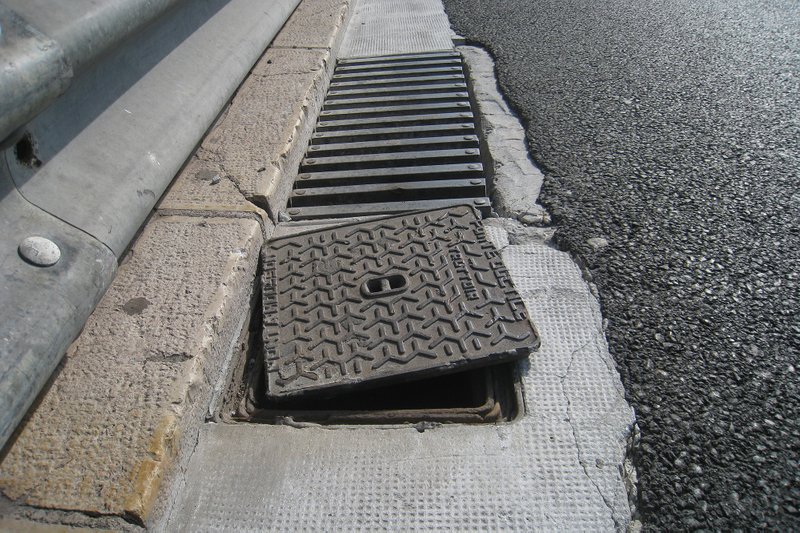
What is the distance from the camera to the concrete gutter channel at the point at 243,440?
1390 mm

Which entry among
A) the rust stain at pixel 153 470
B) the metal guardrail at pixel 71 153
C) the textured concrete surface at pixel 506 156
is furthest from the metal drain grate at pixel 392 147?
the rust stain at pixel 153 470

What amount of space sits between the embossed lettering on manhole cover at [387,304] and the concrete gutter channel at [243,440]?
0.38ft

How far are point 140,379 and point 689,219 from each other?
6.79ft

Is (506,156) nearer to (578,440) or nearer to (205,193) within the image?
(205,193)

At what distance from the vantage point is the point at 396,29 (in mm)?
4688

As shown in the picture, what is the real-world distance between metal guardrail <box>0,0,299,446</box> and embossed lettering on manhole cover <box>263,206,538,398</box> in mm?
548

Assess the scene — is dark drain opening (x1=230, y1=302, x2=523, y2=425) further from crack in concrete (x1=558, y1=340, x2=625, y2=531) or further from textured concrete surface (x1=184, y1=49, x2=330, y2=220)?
textured concrete surface (x1=184, y1=49, x2=330, y2=220)

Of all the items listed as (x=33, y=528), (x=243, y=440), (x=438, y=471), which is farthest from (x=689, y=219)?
(x=33, y=528)


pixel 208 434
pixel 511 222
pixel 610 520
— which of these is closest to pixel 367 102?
pixel 511 222

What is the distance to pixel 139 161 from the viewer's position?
6.60 ft

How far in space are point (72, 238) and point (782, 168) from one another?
2.83 metres

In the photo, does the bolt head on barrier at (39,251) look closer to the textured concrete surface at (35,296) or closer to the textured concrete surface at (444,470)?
the textured concrete surface at (35,296)

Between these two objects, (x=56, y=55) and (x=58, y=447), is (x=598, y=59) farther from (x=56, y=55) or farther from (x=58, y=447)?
(x=58, y=447)

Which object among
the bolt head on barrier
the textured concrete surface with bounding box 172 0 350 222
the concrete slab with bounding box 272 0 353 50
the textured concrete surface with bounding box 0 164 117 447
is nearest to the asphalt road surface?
the concrete slab with bounding box 272 0 353 50
